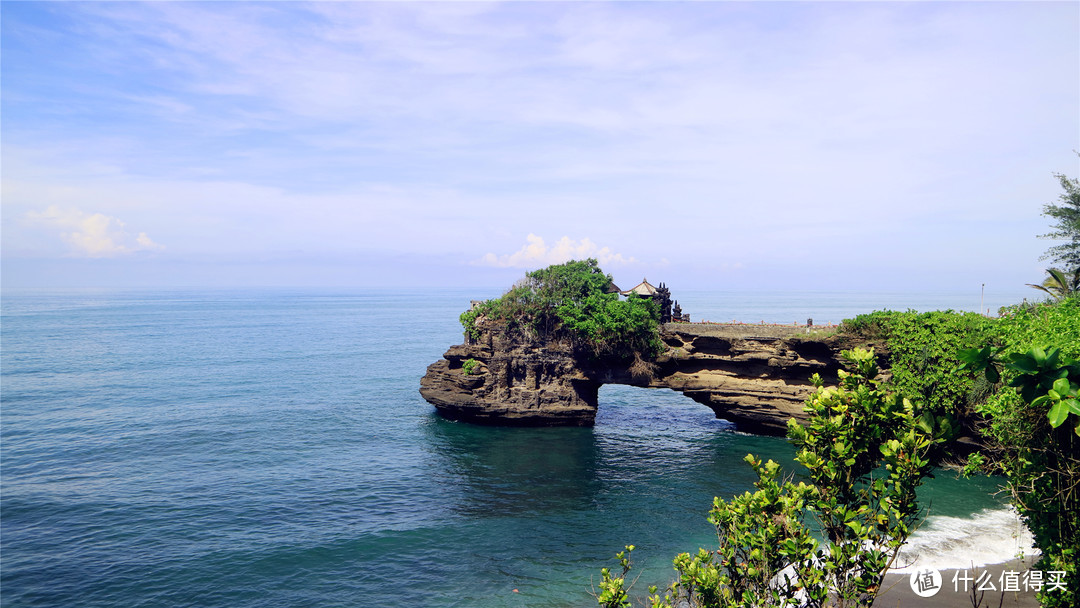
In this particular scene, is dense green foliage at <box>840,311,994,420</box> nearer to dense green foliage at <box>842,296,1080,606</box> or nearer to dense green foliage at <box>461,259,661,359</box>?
dense green foliage at <box>842,296,1080,606</box>

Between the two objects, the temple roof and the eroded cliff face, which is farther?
the temple roof

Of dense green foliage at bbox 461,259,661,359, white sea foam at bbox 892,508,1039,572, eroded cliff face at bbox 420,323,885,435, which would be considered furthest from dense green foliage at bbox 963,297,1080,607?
dense green foliage at bbox 461,259,661,359

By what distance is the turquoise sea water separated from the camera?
20.3m

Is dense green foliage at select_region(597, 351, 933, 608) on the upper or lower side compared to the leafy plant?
Result: lower

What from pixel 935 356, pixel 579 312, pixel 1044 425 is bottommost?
pixel 935 356

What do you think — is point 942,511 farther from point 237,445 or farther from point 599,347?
point 237,445

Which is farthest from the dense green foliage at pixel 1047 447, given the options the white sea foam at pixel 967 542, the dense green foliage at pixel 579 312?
the dense green foliage at pixel 579 312

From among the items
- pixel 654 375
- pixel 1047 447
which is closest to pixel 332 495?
pixel 654 375

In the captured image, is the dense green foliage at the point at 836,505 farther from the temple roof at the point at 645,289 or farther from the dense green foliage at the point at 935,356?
the temple roof at the point at 645,289

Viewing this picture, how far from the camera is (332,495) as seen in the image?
93.0ft

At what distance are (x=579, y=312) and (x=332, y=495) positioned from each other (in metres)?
17.2

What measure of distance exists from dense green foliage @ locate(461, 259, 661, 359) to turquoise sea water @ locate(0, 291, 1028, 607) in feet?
20.7

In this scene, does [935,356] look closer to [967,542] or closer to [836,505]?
[967,542]

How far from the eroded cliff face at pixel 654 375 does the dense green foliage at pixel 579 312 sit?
0.85m
